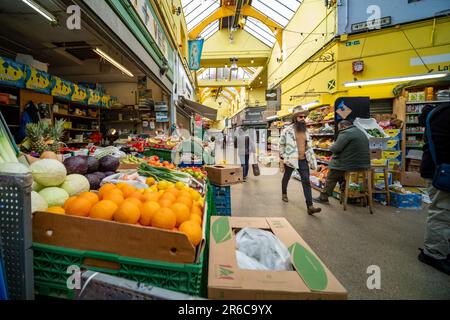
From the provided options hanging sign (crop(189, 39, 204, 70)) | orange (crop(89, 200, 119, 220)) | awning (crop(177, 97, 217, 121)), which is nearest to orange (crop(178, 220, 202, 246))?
orange (crop(89, 200, 119, 220))

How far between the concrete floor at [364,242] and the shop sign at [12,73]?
563 centimetres

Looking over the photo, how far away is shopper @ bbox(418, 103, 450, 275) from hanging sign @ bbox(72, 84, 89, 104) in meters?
8.66

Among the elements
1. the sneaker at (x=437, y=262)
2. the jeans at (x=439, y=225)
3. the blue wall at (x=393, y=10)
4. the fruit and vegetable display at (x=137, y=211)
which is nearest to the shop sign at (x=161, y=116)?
the blue wall at (x=393, y=10)

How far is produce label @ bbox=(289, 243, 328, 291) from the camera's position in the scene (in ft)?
3.03

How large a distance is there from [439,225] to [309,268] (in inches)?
91.0

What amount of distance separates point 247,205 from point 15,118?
618 centimetres

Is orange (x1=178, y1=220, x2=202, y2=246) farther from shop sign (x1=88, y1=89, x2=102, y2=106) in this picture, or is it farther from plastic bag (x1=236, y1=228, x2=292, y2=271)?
shop sign (x1=88, y1=89, x2=102, y2=106)

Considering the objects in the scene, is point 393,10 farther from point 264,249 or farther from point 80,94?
point 80,94

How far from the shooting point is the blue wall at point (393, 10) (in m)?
6.74

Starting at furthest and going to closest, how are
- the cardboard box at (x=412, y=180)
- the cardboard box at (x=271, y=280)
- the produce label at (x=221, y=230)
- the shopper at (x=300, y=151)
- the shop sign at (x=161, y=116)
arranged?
the shop sign at (x=161, y=116)
the cardboard box at (x=412, y=180)
the shopper at (x=300, y=151)
the produce label at (x=221, y=230)
the cardboard box at (x=271, y=280)

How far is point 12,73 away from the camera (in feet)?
15.9

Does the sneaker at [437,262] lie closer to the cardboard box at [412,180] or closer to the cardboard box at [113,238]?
the cardboard box at [113,238]

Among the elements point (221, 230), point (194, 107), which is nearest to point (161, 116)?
point (194, 107)
